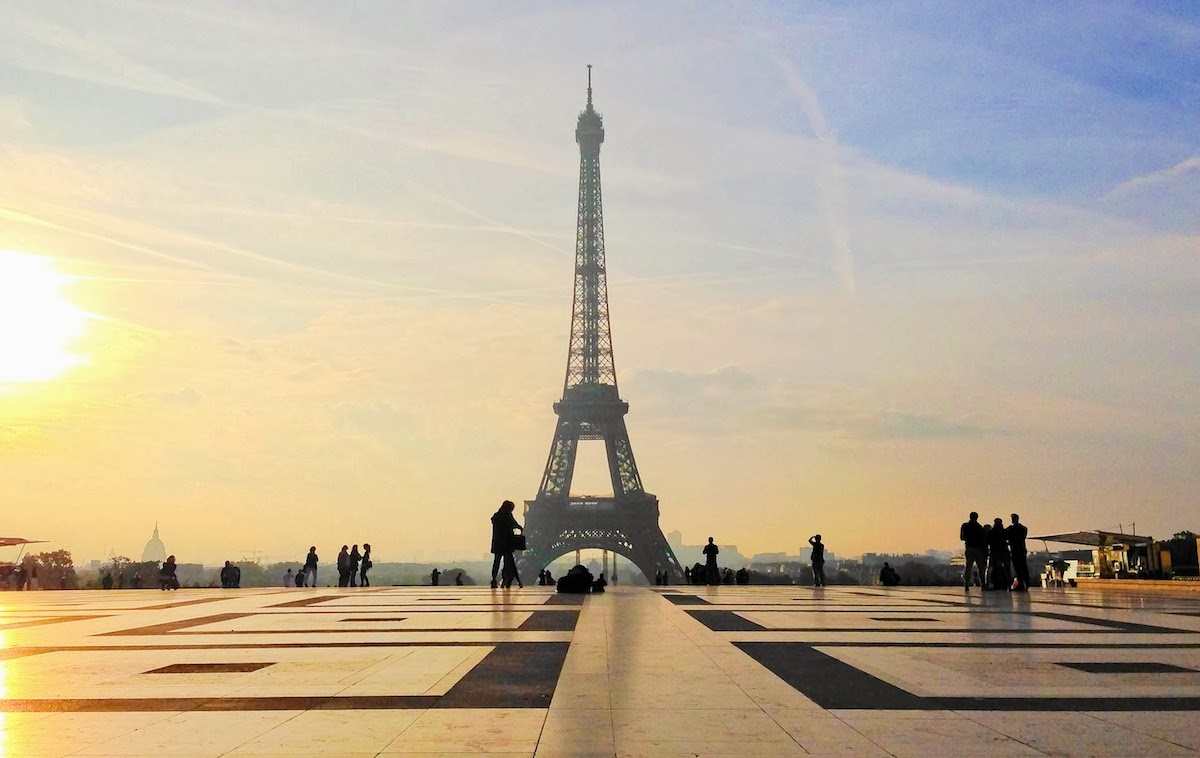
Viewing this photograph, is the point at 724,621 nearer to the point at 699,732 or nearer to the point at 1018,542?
the point at 699,732

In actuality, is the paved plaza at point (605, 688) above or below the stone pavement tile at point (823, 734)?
below

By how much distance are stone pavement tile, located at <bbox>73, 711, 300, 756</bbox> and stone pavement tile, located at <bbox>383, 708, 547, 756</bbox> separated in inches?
36.0

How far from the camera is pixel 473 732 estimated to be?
18.4 feet

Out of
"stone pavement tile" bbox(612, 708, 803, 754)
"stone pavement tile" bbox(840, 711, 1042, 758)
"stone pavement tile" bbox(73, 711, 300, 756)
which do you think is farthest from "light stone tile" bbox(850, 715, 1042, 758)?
"stone pavement tile" bbox(73, 711, 300, 756)

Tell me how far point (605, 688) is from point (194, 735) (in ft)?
9.44

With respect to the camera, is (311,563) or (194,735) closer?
(194,735)

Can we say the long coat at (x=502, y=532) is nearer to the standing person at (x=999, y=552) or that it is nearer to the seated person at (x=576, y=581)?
the seated person at (x=576, y=581)

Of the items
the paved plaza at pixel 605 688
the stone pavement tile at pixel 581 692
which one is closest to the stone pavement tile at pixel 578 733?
the paved plaza at pixel 605 688

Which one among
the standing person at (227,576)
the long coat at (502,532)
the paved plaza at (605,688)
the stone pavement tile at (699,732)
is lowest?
the standing person at (227,576)

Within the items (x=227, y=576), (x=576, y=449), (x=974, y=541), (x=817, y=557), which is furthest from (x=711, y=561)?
(x=576, y=449)

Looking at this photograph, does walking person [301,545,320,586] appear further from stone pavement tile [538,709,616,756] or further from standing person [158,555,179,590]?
stone pavement tile [538,709,616,756]

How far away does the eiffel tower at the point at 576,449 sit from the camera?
2844 inches

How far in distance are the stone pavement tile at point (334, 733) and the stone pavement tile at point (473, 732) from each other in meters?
0.10

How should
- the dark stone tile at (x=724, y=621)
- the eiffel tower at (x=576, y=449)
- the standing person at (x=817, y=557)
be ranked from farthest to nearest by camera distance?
1. the eiffel tower at (x=576, y=449)
2. the standing person at (x=817, y=557)
3. the dark stone tile at (x=724, y=621)
